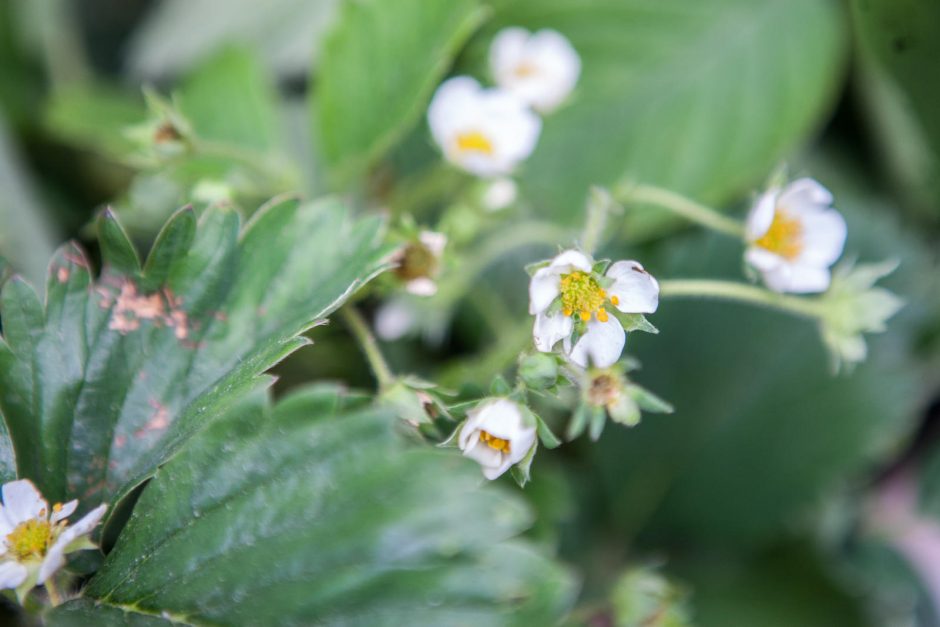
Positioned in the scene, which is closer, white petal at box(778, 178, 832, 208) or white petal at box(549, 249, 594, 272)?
white petal at box(549, 249, 594, 272)

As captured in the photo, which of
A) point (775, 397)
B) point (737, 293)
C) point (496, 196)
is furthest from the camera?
point (775, 397)

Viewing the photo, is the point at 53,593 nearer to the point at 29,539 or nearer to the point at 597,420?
the point at 29,539

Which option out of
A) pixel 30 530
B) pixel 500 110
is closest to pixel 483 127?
pixel 500 110

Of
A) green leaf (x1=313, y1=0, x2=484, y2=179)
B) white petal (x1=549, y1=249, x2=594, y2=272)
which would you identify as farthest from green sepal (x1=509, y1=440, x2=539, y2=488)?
Answer: green leaf (x1=313, y1=0, x2=484, y2=179)

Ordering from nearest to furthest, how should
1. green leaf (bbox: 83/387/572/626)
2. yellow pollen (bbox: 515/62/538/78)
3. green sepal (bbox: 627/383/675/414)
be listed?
green leaf (bbox: 83/387/572/626) < green sepal (bbox: 627/383/675/414) < yellow pollen (bbox: 515/62/538/78)

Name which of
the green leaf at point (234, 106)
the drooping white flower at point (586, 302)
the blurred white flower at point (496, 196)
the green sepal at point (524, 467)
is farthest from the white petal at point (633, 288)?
the green leaf at point (234, 106)

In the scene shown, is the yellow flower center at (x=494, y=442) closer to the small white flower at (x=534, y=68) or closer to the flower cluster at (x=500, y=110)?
the flower cluster at (x=500, y=110)

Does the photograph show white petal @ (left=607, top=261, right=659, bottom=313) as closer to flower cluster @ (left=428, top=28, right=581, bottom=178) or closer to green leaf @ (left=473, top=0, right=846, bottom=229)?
flower cluster @ (left=428, top=28, right=581, bottom=178)
